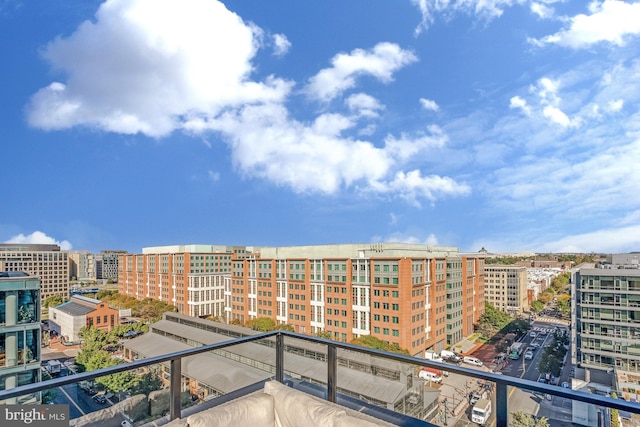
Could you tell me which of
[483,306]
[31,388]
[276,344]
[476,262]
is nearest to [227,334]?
[276,344]

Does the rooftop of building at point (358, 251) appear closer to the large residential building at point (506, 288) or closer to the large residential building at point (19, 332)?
the large residential building at point (506, 288)

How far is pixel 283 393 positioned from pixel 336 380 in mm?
370

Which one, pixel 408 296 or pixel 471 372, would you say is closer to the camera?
pixel 471 372

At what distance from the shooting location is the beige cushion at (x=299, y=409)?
2.02 meters

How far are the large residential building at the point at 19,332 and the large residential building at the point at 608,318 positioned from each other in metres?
17.0

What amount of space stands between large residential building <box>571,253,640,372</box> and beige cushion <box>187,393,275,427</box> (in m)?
14.7

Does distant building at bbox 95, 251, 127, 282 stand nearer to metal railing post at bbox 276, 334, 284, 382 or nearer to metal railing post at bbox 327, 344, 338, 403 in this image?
metal railing post at bbox 276, 334, 284, 382

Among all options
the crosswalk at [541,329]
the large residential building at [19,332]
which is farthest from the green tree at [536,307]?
the large residential building at [19,332]

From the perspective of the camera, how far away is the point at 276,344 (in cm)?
263

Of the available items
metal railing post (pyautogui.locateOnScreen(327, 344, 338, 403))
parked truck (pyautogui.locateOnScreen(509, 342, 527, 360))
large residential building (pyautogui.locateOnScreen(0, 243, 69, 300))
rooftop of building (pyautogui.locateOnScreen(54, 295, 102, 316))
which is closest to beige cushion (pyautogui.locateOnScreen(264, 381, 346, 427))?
metal railing post (pyautogui.locateOnScreen(327, 344, 338, 403))

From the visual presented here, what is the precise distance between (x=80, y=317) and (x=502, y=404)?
101 ft

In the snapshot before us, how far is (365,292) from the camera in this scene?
762 inches

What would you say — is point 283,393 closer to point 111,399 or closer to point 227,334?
point 111,399

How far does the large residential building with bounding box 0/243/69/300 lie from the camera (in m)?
42.5
